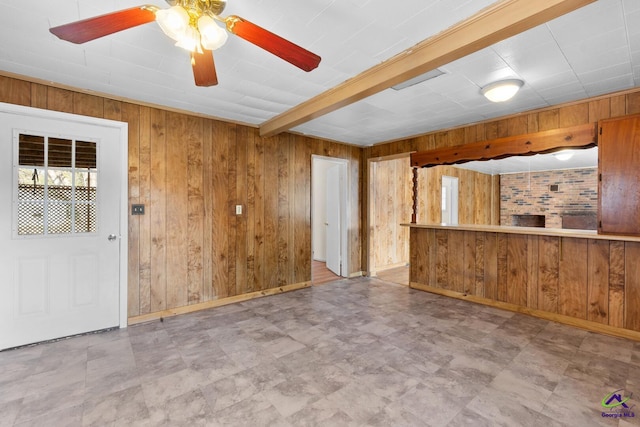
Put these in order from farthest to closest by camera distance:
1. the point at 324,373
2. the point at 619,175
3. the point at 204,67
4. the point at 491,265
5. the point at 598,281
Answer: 1. the point at 491,265
2. the point at 598,281
3. the point at 619,175
4. the point at 324,373
5. the point at 204,67

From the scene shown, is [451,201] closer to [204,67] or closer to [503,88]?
[503,88]

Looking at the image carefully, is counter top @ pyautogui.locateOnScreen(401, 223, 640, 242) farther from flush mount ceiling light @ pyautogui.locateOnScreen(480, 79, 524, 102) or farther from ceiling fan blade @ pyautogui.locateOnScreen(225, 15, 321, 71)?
ceiling fan blade @ pyautogui.locateOnScreen(225, 15, 321, 71)

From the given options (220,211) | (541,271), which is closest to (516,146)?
(541,271)

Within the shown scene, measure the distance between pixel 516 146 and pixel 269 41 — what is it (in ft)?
10.3

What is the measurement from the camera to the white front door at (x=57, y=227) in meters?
2.53

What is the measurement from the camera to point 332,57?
2.20 meters

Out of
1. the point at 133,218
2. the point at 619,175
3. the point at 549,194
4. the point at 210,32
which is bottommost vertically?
the point at 133,218

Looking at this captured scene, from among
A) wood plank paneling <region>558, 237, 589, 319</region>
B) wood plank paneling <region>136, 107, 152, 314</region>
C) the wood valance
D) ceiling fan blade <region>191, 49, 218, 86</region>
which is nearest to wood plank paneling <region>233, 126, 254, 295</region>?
wood plank paneling <region>136, 107, 152, 314</region>

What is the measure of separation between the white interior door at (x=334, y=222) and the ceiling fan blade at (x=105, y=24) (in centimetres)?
407

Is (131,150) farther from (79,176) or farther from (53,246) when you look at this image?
(53,246)

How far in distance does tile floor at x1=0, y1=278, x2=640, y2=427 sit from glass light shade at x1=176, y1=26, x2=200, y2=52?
2.06 meters

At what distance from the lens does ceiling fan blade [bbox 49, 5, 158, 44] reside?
1273mm

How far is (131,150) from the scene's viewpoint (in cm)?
308

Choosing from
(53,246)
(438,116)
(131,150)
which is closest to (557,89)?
(438,116)
